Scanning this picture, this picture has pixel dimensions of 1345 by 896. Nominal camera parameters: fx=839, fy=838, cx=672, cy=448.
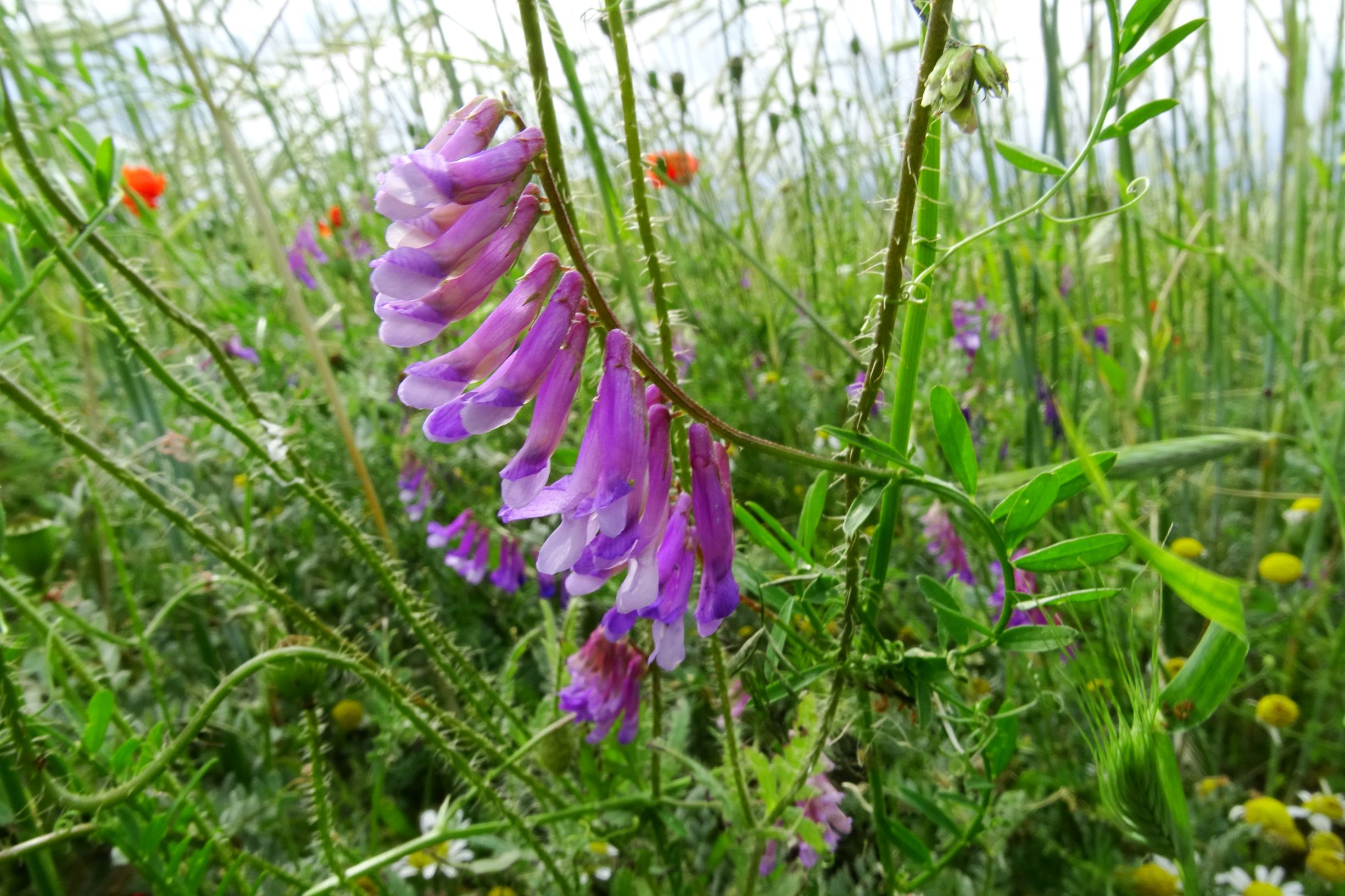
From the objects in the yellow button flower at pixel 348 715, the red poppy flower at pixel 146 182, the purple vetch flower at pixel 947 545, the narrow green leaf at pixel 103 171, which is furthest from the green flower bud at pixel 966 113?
the red poppy flower at pixel 146 182

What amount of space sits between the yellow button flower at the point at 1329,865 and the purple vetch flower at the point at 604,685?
1.05m

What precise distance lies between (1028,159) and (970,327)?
4.89 ft

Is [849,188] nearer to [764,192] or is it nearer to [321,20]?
[764,192]

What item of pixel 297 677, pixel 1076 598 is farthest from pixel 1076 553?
pixel 297 677

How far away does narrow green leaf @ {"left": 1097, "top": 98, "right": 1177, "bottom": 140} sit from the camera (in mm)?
527

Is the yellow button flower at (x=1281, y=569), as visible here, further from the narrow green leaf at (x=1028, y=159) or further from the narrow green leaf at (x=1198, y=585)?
the narrow green leaf at (x=1198, y=585)

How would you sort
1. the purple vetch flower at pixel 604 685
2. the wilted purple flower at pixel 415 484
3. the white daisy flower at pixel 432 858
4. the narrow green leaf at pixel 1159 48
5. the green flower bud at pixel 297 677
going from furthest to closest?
the wilted purple flower at pixel 415 484 → the white daisy flower at pixel 432 858 → the purple vetch flower at pixel 604 685 → the green flower bud at pixel 297 677 → the narrow green leaf at pixel 1159 48

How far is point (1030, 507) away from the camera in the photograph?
24.5 inches

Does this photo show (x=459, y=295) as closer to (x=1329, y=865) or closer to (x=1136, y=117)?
(x=1136, y=117)

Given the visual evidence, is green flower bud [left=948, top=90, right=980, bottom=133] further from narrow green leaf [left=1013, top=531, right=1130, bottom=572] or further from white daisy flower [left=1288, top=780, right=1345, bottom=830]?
white daisy flower [left=1288, top=780, right=1345, bottom=830]

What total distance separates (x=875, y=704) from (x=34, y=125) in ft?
3.84

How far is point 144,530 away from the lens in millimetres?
1953

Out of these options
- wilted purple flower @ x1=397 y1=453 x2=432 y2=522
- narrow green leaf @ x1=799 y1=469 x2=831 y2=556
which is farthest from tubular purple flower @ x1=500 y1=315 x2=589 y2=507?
wilted purple flower @ x1=397 y1=453 x2=432 y2=522

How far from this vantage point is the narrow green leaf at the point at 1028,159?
62 centimetres
